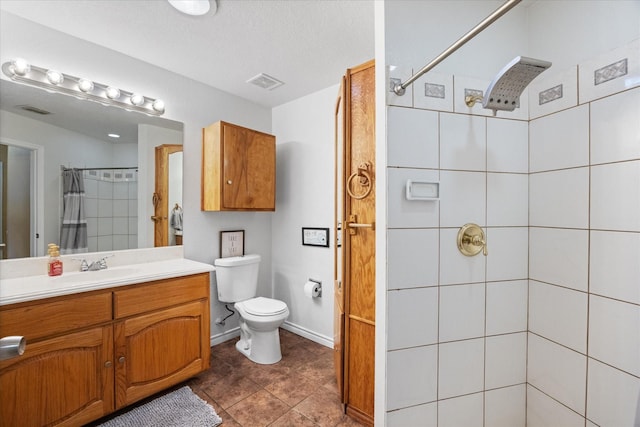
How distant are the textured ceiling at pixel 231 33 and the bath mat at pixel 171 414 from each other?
87.8 inches

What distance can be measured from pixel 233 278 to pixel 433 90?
2.02 meters

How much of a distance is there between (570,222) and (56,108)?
278cm

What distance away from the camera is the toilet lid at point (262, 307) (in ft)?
6.83

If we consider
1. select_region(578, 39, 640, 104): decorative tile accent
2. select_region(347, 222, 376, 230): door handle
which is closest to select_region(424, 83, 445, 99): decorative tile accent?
select_region(578, 39, 640, 104): decorative tile accent

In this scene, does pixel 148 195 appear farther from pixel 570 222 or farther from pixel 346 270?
pixel 570 222

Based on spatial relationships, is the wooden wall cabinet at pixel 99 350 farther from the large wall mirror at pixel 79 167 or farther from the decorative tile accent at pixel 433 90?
the decorative tile accent at pixel 433 90

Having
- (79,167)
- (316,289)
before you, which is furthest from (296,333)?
(79,167)

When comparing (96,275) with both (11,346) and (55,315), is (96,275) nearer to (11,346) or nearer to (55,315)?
(55,315)

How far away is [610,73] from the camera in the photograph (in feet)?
3.12

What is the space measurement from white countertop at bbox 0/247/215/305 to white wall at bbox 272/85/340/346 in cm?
96

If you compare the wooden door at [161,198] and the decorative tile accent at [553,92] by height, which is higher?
the decorative tile accent at [553,92]

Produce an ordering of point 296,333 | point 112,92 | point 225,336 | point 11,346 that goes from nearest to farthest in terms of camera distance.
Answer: point 11,346
point 112,92
point 225,336
point 296,333

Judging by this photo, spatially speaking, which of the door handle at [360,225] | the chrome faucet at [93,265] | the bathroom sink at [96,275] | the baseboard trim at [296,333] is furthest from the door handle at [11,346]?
the baseboard trim at [296,333]

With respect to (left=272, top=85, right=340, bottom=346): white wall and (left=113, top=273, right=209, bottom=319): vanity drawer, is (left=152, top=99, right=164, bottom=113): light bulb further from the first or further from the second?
(left=113, top=273, right=209, bottom=319): vanity drawer
